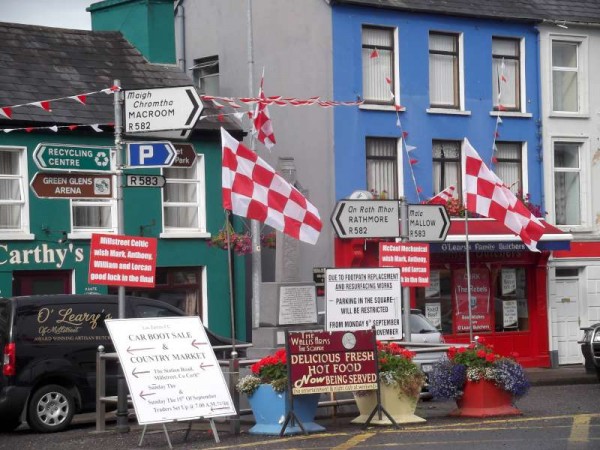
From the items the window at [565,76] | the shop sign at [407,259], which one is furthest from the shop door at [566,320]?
the shop sign at [407,259]

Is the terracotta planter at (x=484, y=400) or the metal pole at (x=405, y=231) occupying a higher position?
the metal pole at (x=405, y=231)

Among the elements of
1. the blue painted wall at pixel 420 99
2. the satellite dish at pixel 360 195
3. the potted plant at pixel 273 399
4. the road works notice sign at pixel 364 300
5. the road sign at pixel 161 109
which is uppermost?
the blue painted wall at pixel 420 99

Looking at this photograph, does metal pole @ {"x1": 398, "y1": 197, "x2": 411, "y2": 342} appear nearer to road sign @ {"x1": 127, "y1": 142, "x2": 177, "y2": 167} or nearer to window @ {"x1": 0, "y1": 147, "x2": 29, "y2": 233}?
road sign @ {"x1": 127, "y1": 142, "x2": 177, "y2": 167}

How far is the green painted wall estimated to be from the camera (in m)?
30.4

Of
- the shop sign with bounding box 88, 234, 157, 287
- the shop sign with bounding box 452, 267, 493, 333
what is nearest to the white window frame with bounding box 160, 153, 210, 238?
the shop sign with bounding box 452, 267, 493, 333

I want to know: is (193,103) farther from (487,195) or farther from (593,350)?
(593,350)

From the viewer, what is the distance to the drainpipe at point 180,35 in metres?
32.9

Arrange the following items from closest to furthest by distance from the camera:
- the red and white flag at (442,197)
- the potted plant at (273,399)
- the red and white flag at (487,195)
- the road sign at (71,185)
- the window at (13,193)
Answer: the potted plant at (273,399)
the road sign at (71,185)
the red and white flag at (487,195)
the window at (13,193)
the red and white flag at (442,197)

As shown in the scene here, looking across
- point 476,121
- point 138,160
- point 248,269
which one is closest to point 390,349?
point 138,160

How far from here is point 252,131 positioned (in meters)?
27.9

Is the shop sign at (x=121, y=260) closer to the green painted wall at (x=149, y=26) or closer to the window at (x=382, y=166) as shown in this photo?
the window at (x=382, y=166)

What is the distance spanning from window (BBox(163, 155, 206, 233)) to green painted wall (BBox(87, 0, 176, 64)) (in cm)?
335

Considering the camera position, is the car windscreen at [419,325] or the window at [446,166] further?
the window at [446,166]

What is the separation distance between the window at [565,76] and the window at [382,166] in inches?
191
